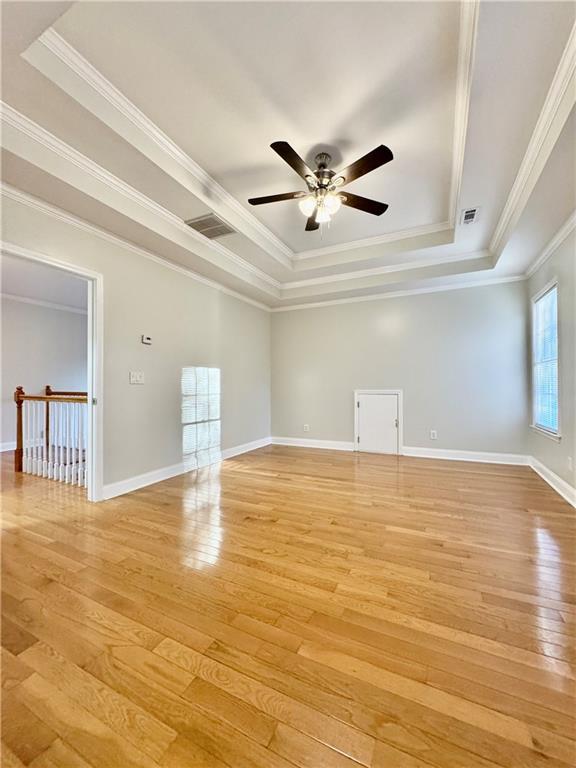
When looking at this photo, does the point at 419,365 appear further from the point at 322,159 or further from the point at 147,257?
the point at 147,257

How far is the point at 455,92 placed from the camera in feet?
6.91

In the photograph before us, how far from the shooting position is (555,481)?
338 cm

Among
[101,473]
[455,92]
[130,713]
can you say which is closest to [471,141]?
[455,92]

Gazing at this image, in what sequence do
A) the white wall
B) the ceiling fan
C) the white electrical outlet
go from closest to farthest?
the ceiling fan < the white electrical outlet < the white wall

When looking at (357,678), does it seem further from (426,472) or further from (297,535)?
(426,472)

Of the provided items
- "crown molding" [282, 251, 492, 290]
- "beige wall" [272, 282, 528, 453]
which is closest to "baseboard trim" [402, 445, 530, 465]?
"beige wall" [272, 282, 528, 453]

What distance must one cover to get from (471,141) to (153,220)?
278cm

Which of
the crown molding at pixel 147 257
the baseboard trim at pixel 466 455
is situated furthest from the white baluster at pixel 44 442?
the baseboard trim at pixel 466 455

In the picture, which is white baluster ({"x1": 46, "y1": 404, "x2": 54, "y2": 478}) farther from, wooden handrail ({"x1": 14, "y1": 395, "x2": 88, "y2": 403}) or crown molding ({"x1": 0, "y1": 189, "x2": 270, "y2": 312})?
crown molding ({"x1": 0, "y1": 189, "x2": 270, "y2": 312})

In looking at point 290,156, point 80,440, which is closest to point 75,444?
point 80,440

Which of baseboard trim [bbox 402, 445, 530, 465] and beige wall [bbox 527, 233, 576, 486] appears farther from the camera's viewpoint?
baseboard trim [bbox 402, 445, 530, 465]

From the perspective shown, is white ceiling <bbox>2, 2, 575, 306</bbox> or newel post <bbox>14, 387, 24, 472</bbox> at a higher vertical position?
white ceiling <bbox>2, 2, 575, 306</bbox>

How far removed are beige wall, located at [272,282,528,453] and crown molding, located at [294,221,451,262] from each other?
45.4 inches

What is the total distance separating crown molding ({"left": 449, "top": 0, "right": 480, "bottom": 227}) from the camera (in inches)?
63.1
